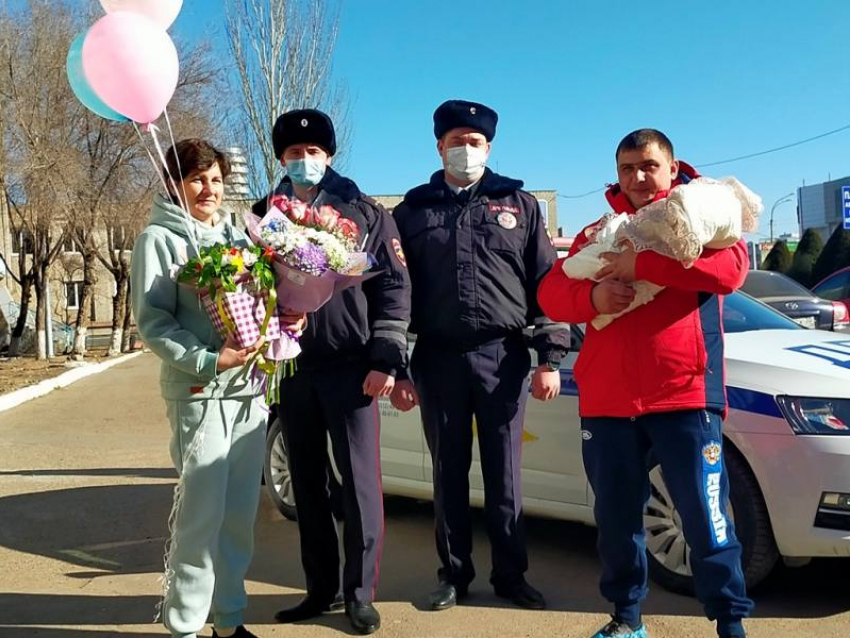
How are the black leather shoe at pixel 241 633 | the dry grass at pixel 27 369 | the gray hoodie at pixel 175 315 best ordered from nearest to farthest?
the gray hoodie at pixel 175 315
the black leather shoe at pixel 241 633
the dry grass at pixel 27 369

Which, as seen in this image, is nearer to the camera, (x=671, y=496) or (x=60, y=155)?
(x=671, y=496)

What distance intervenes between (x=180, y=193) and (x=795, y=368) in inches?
109

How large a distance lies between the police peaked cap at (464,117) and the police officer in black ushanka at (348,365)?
54cm

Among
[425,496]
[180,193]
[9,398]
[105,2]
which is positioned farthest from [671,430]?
[9,398]

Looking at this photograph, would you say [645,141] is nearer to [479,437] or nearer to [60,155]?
[479,437]

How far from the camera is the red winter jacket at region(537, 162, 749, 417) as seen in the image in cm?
309

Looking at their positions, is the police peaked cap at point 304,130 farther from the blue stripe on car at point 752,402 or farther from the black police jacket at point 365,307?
the blue stripe on car at point 752,402

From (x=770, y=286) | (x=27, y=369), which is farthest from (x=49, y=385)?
(x=770, y=286)

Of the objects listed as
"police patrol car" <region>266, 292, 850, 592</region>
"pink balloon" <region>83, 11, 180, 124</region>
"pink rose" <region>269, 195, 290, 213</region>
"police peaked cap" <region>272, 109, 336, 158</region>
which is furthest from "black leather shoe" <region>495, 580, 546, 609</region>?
"pink balloon" <region>83, 11, 180, 124</region>

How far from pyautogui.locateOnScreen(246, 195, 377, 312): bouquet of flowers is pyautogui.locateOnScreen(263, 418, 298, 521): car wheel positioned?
8.54 ft

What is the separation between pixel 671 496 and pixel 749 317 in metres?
2.05

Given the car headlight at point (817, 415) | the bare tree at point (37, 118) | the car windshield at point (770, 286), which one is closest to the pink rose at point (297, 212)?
the car headlight at point (817, 415)

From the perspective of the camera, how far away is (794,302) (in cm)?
898

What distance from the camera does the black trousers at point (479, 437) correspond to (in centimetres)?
392
